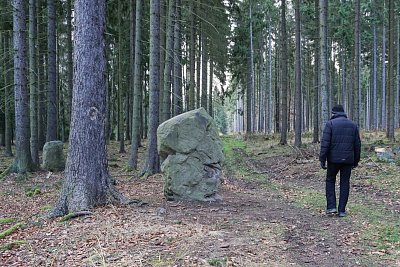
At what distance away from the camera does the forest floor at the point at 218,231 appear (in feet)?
14.6

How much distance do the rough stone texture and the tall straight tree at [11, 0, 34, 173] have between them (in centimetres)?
124

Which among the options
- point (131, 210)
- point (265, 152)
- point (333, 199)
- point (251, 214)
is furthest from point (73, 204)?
point (265, 152)

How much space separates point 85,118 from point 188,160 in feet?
7.91

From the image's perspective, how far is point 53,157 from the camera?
47.2 ft

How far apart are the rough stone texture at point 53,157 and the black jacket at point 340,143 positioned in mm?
10971

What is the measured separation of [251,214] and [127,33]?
17689 mm

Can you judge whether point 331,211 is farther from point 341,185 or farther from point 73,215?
point 73,215

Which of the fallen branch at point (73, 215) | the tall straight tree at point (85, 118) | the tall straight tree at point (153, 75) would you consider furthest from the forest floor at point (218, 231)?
the tall straight tree at point (153, 75)

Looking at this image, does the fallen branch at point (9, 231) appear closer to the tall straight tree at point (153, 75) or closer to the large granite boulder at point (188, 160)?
the large granite boulder at point (188, 160)

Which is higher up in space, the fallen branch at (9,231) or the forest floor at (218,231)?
the forest floor at (218,231)

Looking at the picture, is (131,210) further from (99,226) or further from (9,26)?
(9,26)

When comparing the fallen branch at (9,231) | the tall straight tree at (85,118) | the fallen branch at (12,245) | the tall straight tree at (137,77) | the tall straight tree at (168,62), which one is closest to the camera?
the fallen branch at (12,245)

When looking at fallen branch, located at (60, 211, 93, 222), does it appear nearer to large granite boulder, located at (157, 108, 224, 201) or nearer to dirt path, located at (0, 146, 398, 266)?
dirt path, located at (0, 146, 398, 266)

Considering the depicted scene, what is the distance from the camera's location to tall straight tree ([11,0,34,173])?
39.4ft
